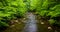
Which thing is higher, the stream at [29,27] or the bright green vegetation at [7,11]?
the bright green vegetation at [7,11]

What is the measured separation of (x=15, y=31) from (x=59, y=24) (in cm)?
334

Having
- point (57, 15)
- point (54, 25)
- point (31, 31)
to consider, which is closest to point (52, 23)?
point (54, 25)

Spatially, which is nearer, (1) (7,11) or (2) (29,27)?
(2) (29,27)

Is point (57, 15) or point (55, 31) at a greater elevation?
point (57, 15)

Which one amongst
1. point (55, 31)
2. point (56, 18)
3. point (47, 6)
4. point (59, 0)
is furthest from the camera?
point (47, 6)

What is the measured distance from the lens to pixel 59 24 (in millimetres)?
9430

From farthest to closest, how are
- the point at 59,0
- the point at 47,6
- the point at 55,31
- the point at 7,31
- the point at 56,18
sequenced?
the point at 47,6 < the point at 59,0 < the point at 56,18 < the point at 7,31 < the point at 55,31

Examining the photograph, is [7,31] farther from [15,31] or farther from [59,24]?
[59,24]

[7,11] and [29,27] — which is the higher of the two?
[7,11]

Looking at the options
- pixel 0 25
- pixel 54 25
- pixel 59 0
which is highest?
pixel 59 0

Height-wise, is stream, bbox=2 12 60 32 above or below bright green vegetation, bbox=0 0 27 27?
below

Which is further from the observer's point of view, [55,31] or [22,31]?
[22,31]

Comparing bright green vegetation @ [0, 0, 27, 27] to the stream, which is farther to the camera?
bright green vegetation @ [0, 0, 27, 27]

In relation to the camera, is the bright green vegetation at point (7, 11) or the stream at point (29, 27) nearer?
the stream at point (29, 27)
